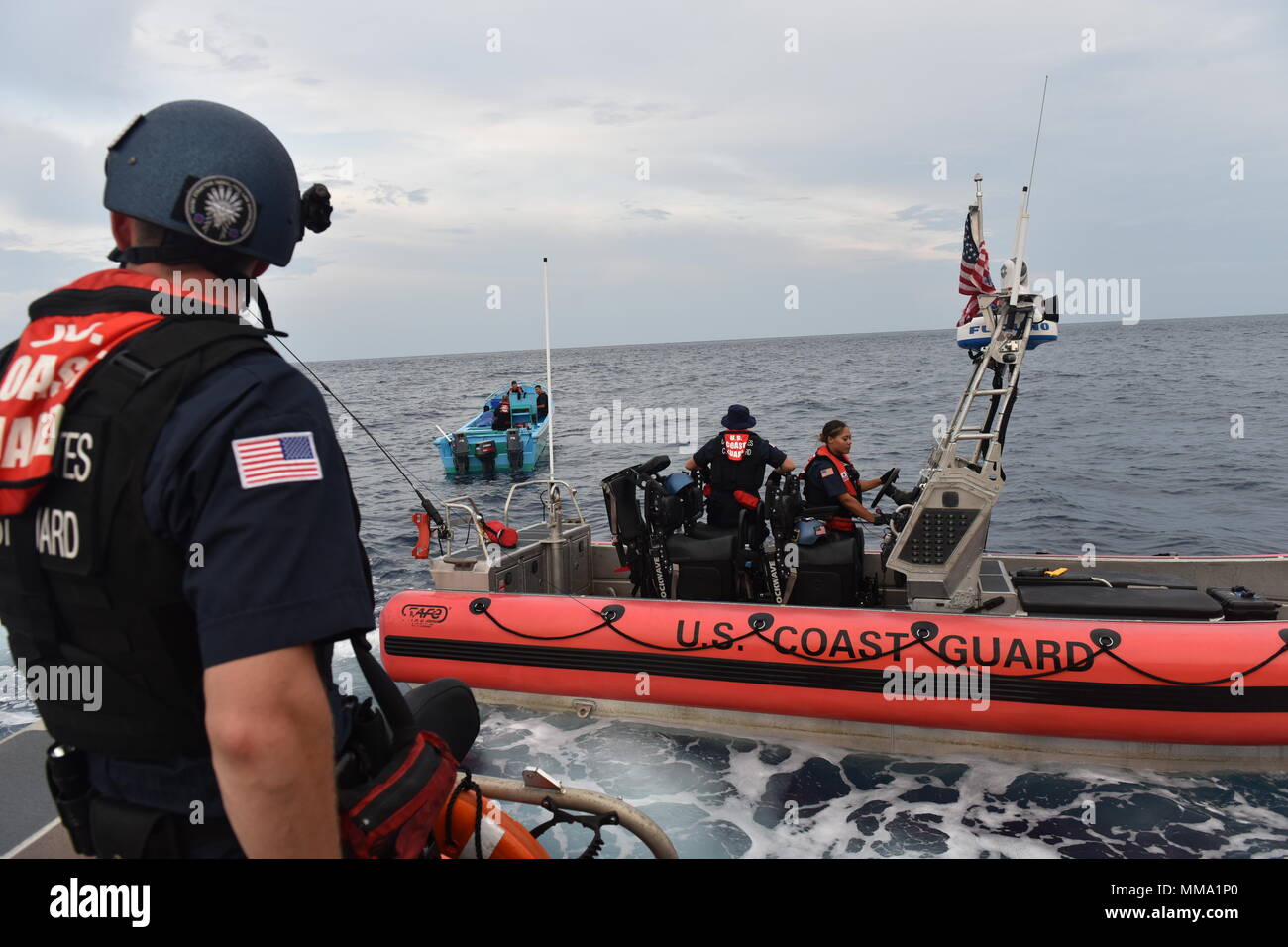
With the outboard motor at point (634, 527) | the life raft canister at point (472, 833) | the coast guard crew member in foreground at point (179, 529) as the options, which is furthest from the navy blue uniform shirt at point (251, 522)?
the outboard motor at point (634, 527)

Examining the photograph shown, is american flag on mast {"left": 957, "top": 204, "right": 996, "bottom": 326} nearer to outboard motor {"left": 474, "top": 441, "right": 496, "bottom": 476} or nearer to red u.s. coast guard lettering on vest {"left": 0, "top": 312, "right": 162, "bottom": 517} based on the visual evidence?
red u.s. coast guard lettering on vest {"left": 0, "top": 312, "right": 162, "bottom": 517}

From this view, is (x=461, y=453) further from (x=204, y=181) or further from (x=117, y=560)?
(x=117, y=560)

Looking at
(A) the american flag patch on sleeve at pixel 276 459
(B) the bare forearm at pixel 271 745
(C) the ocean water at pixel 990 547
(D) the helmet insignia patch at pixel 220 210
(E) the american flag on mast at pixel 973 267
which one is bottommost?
(C) the ocean water at pixel 990 547

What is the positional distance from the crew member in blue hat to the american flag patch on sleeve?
18.5 feet

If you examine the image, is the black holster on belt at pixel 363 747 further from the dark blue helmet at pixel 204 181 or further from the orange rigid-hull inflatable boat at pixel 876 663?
the orange rigid-hull inflatable boat at pixel 876 663

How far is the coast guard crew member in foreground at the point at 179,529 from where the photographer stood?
39.7 inches

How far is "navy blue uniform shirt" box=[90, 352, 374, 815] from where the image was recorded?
1002 mm

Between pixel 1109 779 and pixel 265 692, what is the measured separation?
19.8ft

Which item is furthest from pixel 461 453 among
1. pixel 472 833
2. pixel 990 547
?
pixel 472 833

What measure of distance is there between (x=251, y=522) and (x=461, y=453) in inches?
871

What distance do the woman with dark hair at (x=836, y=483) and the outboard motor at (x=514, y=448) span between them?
54.9ft

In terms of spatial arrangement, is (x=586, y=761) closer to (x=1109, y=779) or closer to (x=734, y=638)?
(x=734, y=638)
